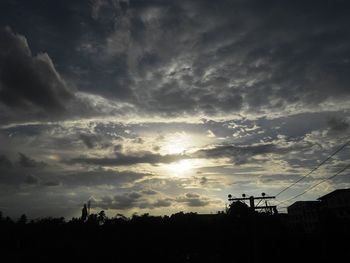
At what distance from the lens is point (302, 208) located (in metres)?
89.0

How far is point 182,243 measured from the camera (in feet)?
202

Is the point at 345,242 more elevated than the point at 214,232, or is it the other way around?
the point at 214,232

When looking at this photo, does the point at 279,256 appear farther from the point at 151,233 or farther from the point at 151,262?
the point at 151,233

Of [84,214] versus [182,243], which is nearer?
[182,243]

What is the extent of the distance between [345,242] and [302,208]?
6417cm

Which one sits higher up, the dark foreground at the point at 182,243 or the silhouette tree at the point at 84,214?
the silhouette tree at the point at 84,214

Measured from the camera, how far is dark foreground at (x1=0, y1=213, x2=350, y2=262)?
31452 mm

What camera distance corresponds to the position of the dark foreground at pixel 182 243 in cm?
3145

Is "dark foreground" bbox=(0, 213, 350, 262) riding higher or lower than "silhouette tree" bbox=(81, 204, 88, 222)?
lower

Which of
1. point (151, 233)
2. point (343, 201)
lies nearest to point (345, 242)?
point (151, 233)

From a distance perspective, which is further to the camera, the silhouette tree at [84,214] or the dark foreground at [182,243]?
the silhouette tree at [84,214]

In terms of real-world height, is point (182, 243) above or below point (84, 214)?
below

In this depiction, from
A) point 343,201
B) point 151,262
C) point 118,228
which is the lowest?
point 151,262

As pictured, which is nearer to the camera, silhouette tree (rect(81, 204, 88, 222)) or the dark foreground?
the dark foreground
